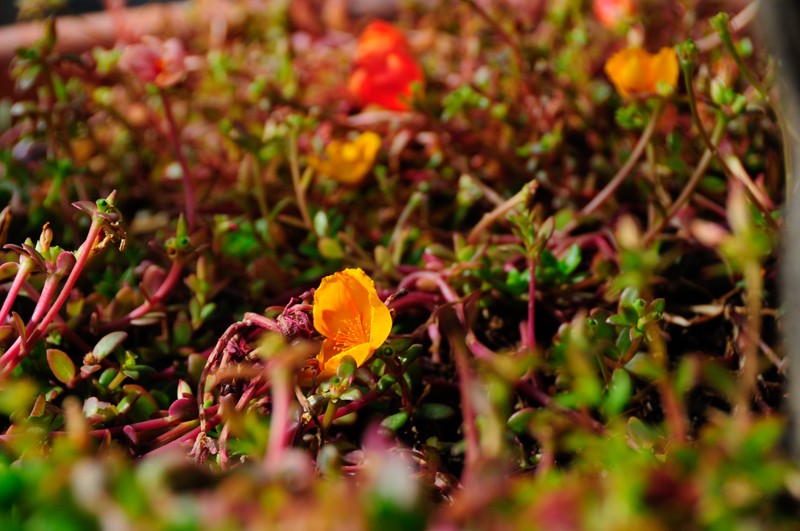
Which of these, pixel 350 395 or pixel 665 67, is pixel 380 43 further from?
pixel 350 395

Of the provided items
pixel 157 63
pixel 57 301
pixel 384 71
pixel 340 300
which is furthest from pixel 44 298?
pixel 384 71

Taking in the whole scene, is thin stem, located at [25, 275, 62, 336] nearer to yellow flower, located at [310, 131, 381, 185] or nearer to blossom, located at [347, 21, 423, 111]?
yellow flower, located at [310, 131, 381, 185]

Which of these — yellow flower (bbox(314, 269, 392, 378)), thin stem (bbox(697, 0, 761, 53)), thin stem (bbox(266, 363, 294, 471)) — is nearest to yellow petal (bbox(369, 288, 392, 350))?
yellow flower (bbox(314, 269, 392, 378))

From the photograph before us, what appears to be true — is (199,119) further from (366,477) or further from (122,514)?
(122,514)

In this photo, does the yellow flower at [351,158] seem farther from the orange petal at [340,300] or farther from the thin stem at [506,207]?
the orange petal at [340,300]

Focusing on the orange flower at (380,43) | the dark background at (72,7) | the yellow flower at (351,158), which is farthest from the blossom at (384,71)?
the dark background at (72,7)

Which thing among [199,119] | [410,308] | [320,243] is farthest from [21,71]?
[410,308]
